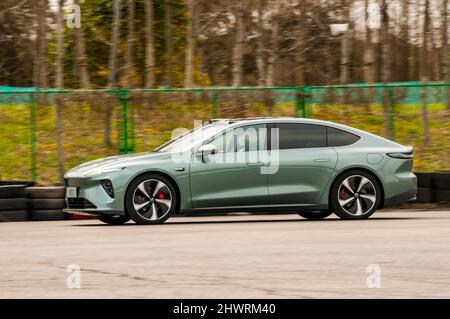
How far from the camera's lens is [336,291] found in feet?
25.2

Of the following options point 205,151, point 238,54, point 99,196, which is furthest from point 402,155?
point 238,54

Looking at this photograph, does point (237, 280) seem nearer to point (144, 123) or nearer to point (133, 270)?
point (133, 270)

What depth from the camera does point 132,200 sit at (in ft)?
46.5

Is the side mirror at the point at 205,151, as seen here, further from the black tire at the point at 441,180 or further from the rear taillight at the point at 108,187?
the black tire at the point at 441,180

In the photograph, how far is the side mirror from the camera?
14461mm

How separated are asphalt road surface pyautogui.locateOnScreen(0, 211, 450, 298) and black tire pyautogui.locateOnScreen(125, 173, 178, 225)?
0.20 meters

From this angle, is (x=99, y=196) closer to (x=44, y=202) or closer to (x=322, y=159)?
(x=44, y=202)

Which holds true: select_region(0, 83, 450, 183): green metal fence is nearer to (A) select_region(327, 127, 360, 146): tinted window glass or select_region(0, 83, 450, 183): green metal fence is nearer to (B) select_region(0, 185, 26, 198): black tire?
(B) select_region(0, 185, 26, 198): black tire

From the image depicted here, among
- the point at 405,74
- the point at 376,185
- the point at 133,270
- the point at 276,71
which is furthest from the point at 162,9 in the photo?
the point at 405,74

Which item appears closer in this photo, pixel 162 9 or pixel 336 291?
pixel 336 291

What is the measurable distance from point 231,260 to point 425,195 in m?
8.33

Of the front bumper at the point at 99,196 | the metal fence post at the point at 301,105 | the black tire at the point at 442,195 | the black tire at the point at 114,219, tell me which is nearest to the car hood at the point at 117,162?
the front bumper at the point at 99,196

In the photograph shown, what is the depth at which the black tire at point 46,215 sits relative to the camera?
16.3 meters
